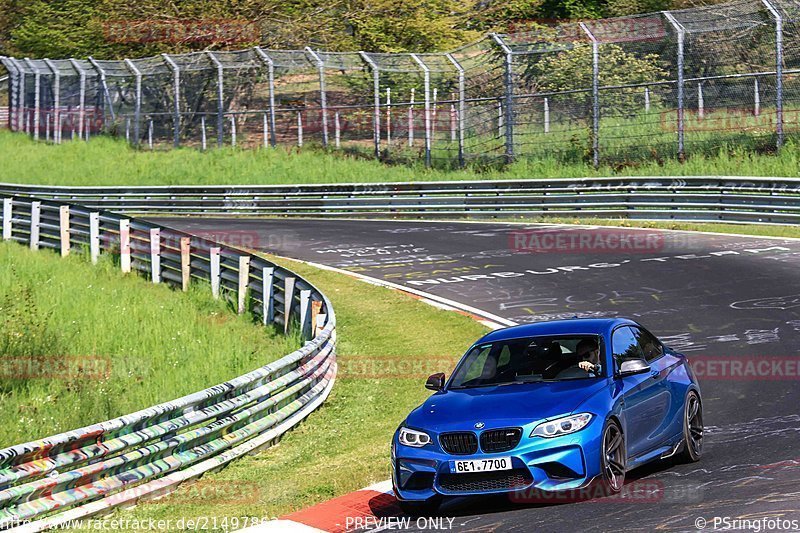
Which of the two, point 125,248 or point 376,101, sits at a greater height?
point 376,101

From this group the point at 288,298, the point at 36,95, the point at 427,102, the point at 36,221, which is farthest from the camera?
the point at 36,95

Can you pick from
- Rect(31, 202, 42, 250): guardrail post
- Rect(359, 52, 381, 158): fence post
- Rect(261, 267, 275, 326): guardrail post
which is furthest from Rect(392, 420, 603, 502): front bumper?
Rect(359, 52, 381, 158): fence post

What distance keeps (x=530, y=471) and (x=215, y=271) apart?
46.4 feet

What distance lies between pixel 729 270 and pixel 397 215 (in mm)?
14761

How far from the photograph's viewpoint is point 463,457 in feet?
29.5

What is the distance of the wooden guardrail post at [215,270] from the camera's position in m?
22.2

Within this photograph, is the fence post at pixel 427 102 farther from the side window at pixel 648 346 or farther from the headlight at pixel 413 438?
the headlight at pixel 413 438

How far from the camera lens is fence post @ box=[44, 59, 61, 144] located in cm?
5078

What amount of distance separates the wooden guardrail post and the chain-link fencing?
13.6 meters

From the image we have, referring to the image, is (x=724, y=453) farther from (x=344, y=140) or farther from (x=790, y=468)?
(x=344, y=140)

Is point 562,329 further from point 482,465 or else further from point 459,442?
point 482,465

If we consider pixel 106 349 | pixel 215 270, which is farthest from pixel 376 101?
pixel 106 349

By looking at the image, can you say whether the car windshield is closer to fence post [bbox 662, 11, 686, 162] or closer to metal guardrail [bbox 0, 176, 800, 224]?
metal guardrail [bbox 0, 176, 800, 224]

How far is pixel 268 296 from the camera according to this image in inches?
778
